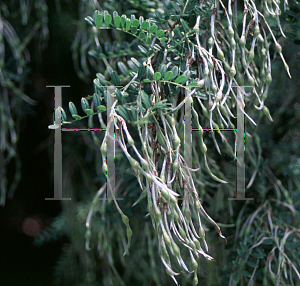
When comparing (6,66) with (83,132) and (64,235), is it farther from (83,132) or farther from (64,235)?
(64,235)

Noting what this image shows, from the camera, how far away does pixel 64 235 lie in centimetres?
111

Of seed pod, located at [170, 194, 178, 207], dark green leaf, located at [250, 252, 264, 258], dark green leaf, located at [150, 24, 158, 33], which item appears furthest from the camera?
dark green leaf, located at [250, 252, 264, 258]

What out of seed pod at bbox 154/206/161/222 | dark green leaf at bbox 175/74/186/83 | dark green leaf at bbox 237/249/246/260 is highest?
dark green leaf at bbox 175/74/186/83

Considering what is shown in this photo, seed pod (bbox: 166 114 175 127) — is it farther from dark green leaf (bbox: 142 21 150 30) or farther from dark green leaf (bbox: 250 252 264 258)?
dark green leaf (bbox: 250 252 264 258)

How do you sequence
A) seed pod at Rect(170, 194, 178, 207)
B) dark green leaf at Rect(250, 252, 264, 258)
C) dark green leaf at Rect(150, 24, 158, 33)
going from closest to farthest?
seed pod at Rect(170, 194, 178, 207), dark green leaf at Rect(150, 24, 158, 33), dark green leaf at Rect(250, 252, 264, 258)

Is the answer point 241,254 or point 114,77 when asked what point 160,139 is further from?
point 241,254

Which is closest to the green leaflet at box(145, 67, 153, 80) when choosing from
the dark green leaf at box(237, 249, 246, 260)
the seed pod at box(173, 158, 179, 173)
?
the seed pod at box(173, 158, 179, 173)

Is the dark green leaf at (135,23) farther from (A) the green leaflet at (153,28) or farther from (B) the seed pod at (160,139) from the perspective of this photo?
(B) the seed pod at (160,139)

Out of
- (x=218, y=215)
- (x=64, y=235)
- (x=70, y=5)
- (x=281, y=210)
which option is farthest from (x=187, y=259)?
(x=70, y=5)

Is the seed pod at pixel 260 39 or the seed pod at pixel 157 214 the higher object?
the seed pod at pixel 260 39

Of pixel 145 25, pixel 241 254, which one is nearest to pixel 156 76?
pixel 145 25

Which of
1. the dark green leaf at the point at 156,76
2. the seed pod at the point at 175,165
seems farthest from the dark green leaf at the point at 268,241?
the dark green leaf at the point at 156,76

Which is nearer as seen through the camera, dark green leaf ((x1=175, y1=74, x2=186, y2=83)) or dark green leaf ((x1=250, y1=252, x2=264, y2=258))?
dark green leaf ((x1=175, y1=74, x2=186, y2=83))

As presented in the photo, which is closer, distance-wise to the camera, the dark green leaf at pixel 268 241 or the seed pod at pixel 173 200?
the seed pod at pixel 173 200
